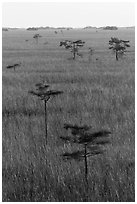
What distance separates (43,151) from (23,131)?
1227mm

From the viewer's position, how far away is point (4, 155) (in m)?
5.92

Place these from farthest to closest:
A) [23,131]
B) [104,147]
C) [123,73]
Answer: [123,73] → [23,131] → [104,147]

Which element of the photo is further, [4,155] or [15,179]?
[4,155]

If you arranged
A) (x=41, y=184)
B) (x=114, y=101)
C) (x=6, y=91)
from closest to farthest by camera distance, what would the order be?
(x=41, y=184), (x=114, y=101), (x=6, y=91)

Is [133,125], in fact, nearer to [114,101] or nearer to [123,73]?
[114,101]

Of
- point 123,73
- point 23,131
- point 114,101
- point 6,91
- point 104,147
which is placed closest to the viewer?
point 104,147

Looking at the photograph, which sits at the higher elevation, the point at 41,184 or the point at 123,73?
the point at 123,73

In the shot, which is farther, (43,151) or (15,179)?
(43,151)

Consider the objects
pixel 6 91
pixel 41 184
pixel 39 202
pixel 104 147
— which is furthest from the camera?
pixel 6 91

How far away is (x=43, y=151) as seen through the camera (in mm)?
5988

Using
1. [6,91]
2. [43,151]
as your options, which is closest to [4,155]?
[43,151]

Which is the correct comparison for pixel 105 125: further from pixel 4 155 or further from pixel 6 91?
pixel 6 91

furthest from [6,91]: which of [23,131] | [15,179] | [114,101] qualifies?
[15,179]

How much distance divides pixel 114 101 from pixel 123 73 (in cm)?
542
